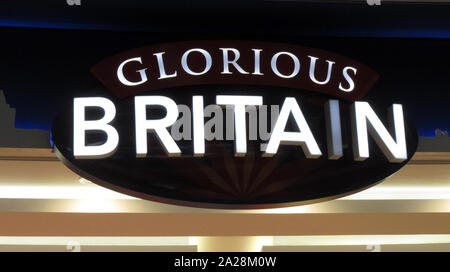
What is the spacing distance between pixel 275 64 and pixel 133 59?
3.72ft

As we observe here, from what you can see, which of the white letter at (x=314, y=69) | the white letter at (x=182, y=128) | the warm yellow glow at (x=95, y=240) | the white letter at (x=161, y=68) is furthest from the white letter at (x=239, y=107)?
the warm yellow glow at (x=95, y=240)

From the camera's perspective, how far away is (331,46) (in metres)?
4.98

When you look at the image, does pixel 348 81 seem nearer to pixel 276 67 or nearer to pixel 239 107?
pixel 276 67

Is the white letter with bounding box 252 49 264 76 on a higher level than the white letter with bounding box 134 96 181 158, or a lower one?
higher

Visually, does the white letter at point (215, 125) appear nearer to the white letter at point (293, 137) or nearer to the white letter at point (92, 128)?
the white letter at point (293, 137)

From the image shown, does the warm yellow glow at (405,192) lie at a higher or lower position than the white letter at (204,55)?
lower

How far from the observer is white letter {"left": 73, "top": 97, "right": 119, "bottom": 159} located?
402cm

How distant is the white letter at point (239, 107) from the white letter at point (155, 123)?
1.21ft

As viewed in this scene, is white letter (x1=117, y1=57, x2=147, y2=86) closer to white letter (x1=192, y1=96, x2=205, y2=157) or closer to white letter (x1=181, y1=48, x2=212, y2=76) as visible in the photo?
white letter (x1=181, y1=48, x2=212, y2=76)

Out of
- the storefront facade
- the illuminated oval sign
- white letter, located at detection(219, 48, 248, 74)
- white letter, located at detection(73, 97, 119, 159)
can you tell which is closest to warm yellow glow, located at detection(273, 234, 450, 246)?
the storefront facade

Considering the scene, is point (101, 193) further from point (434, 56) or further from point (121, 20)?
point (434, 56)

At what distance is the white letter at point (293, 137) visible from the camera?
13.7 ft
